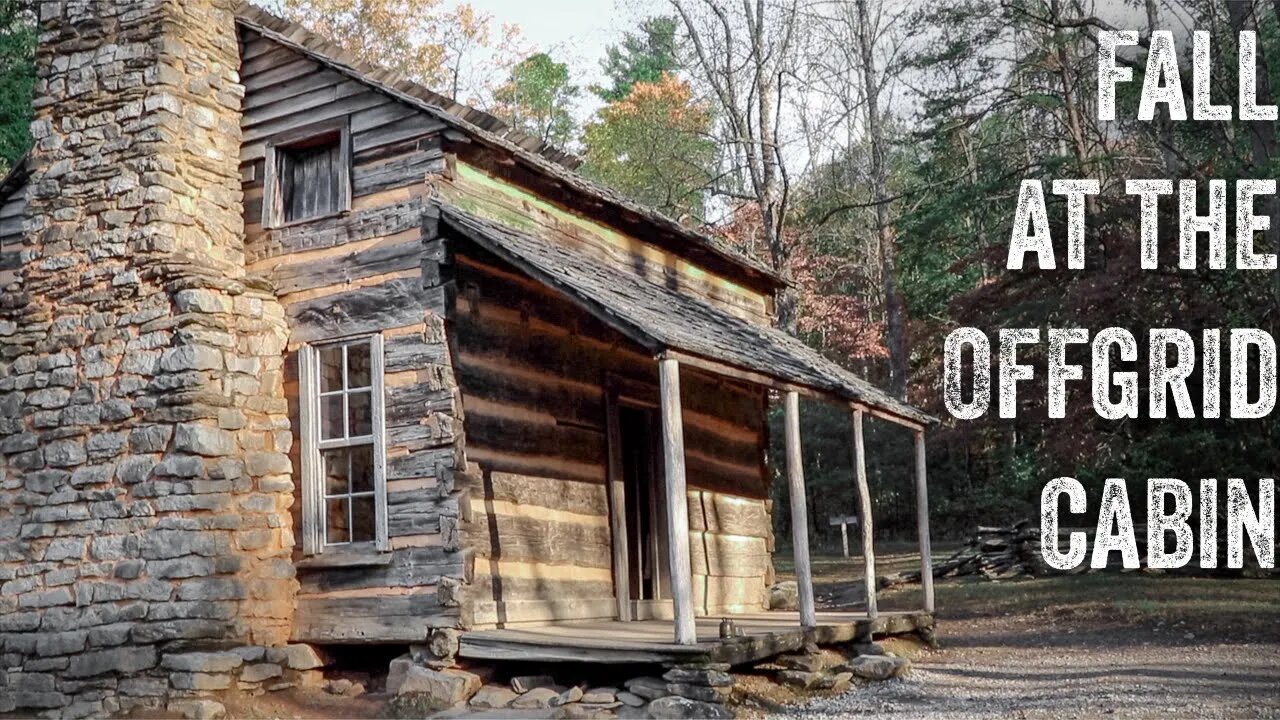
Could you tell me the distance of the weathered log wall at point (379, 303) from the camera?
1086 cm

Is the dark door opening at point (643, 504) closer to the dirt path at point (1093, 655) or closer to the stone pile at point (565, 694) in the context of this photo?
the dirt path at point (1093, 655)

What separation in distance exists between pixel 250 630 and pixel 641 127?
872 inches

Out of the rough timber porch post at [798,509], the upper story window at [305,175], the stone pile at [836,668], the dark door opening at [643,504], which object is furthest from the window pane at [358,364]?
the stone pile at [836,668]

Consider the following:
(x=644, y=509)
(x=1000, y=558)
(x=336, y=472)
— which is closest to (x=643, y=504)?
(x=644, y=509)

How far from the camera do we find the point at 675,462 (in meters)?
9.91

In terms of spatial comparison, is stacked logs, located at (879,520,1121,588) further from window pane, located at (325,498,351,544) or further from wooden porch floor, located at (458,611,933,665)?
window pane, located at (325,498,351,544)

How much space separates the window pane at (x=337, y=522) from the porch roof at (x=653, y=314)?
9.10ft

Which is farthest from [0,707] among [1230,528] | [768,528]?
[1230,528]

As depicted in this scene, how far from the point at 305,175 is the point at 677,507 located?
17.1 feet

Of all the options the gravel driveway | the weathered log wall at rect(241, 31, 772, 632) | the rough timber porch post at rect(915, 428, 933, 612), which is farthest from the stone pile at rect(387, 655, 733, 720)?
the rough timber porch post at rect(915, 428, 933, 612)

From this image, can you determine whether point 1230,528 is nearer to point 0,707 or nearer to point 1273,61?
point 1273,61

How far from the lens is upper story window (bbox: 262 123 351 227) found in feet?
39.1

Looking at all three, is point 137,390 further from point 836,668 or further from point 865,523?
point 865,523

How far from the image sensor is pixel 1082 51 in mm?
28719
